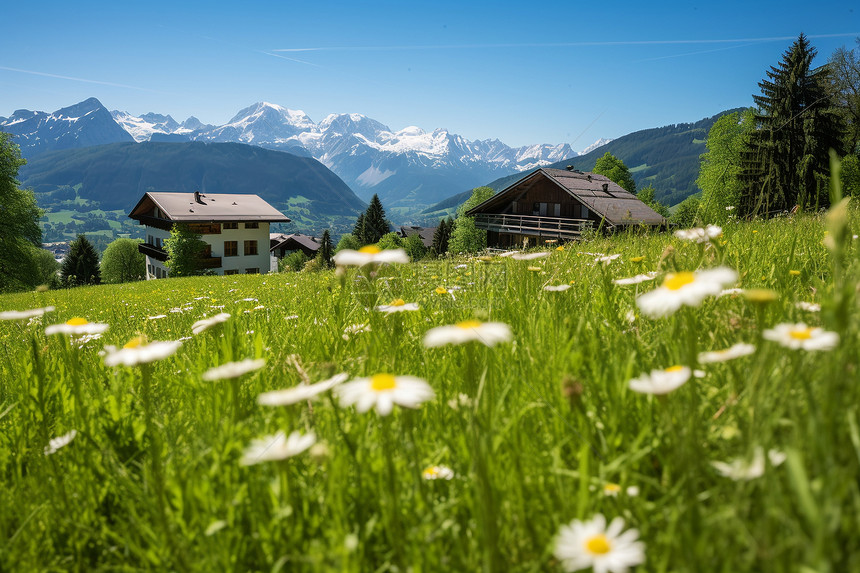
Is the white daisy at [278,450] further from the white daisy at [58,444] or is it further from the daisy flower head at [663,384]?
the white daisy at [58,444]

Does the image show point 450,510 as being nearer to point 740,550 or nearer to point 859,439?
point 740,550

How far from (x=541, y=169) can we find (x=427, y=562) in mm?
37238

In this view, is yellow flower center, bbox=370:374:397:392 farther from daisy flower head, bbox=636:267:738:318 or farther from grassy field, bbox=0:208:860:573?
daisy flower head, bbox=636:267:738:318

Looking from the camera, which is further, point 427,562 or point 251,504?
Result: point 251,504

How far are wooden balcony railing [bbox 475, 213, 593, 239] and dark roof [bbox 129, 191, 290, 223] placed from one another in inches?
805

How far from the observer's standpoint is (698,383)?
1.38m

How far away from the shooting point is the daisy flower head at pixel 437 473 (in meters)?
1.16

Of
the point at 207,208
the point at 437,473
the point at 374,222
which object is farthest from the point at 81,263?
the point at 437,473

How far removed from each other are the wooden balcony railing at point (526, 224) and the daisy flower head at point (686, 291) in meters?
28.9

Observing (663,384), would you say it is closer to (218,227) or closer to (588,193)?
(588,193)

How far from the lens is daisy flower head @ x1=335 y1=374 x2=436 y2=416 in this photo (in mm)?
813

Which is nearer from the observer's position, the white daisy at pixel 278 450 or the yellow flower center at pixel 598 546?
the yellow flower center at pixel 598 546

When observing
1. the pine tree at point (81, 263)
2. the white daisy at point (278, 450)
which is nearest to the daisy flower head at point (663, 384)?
the white daisy at point (278, 450)

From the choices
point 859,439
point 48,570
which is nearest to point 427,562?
point 859,439
